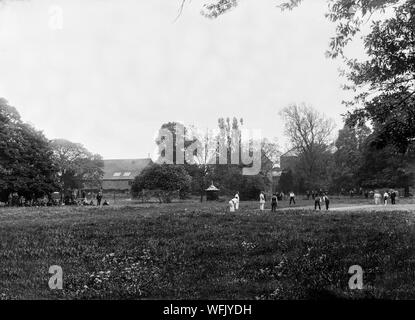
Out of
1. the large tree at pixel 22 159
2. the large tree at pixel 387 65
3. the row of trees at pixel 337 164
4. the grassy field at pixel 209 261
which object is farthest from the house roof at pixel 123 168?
the large tree at pixel 387 65

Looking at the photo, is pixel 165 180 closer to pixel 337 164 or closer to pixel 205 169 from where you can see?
pixel 205 169

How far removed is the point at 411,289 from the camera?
9.95m

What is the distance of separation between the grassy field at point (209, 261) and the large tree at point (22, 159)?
41.7m

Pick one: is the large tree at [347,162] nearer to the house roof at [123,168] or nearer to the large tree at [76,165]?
the large tree at [76,165]

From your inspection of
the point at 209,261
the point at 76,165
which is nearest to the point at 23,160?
the point at 76,165

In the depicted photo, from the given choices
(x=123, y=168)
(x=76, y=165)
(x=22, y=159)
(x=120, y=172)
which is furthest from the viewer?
(x=123, y=168)

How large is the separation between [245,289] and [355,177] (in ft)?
271

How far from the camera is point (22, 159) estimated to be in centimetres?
6281

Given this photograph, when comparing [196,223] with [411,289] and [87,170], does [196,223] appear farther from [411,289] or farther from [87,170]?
[87,170]

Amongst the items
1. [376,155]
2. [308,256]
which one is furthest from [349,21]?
[376,155]

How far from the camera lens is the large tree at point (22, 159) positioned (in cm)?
5939

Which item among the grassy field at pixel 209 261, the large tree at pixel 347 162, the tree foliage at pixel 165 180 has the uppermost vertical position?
the large tree at pixel 347 162

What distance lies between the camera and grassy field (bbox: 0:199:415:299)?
1095cm

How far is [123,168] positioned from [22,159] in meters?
71.6
